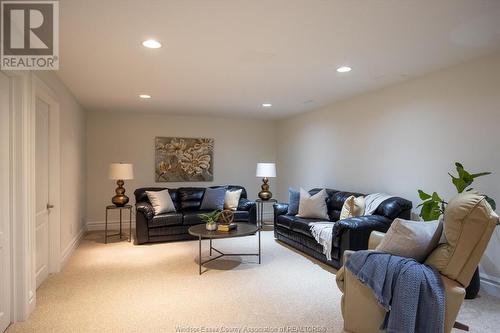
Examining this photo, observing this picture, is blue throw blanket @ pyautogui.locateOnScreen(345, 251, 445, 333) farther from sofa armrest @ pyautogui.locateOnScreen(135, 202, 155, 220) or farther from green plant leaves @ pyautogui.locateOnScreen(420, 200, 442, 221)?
sofa armrest @ pyautogui.locateOnScreen(135, 202, 155, 220)

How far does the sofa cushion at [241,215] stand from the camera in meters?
5.90

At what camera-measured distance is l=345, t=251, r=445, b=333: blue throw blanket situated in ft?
6.73

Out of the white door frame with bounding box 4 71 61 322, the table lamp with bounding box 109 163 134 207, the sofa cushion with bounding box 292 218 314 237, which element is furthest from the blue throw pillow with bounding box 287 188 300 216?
the white door frame with bounding box 4 71 61 322

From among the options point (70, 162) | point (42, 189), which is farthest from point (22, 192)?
point (70, 162)

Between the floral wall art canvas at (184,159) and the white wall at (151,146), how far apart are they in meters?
0.11

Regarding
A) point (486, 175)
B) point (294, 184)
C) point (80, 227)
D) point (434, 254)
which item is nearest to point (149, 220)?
point (80, 227)

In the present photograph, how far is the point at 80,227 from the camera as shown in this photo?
5621mm

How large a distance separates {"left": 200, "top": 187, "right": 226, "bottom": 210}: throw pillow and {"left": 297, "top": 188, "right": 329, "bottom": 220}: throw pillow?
5.34 feet

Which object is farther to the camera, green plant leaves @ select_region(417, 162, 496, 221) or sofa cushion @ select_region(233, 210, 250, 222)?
sofa cushion @ select_region(233, 210, 250, 222)

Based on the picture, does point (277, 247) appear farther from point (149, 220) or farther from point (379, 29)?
point (379, 29)

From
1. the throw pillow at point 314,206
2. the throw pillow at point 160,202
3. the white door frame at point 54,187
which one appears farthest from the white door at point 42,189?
the throw pillow at point 314,206

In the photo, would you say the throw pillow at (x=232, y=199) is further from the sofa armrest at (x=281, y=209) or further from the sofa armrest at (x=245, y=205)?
the sofa armrest at (x=281, y=209)

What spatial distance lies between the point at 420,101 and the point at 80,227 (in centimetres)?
558

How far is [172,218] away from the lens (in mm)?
5383
